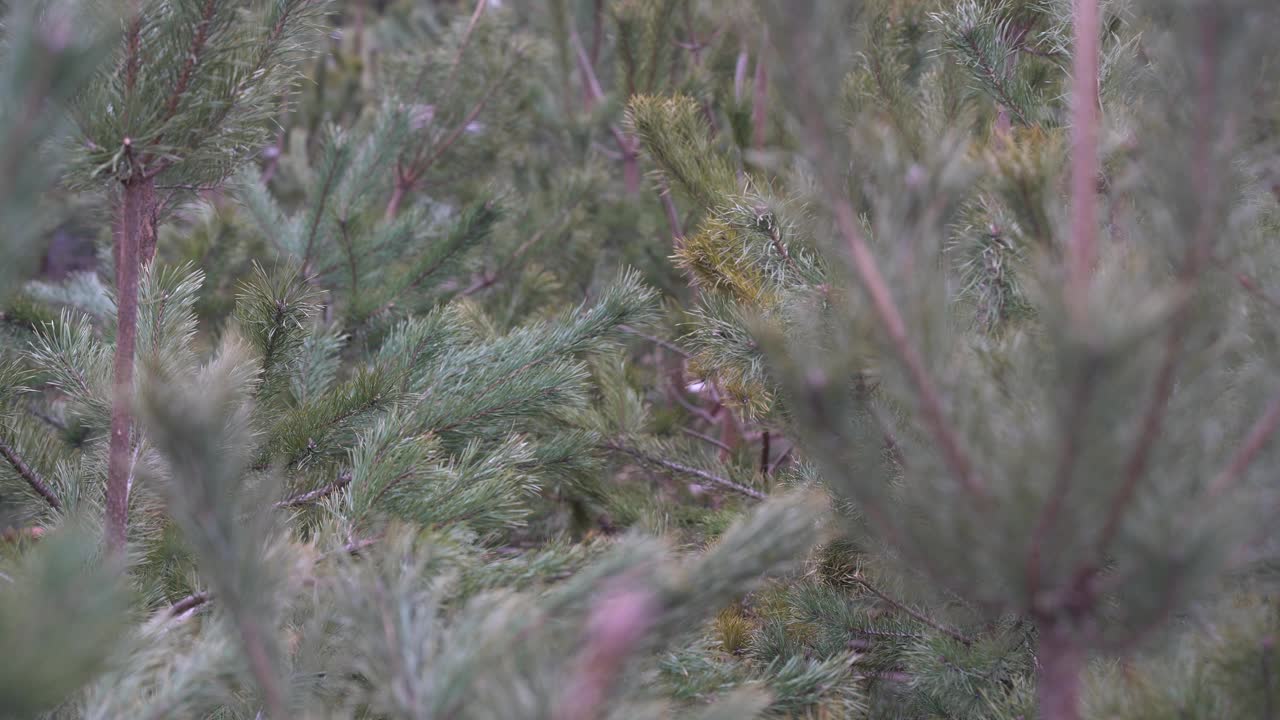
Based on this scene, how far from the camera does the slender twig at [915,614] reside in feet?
3.38

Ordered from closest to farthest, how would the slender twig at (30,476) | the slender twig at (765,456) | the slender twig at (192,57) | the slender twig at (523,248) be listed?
1. the slender twig at (192,57)
2. the slender twig at (30,476)
3. the slender twig at (765,456)
4. the slender twig at (523,248)

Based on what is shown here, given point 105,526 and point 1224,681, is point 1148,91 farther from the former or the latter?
point 105,526

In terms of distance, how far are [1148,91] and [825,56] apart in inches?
13.9

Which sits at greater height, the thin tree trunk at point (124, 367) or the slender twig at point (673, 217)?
the thin tree trunk at point (124, 367)

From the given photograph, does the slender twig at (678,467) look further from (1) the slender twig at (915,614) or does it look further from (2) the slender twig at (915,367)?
(2) the slender twig at (915,367)

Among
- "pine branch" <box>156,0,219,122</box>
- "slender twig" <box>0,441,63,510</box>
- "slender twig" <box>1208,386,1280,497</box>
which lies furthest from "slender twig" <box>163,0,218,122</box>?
"slender twig" <box>1208,386,1280,497</box>

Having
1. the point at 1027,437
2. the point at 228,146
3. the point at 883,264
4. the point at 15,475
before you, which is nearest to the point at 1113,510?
the point at 1027,437

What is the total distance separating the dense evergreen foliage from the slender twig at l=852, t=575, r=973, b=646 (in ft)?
0.05

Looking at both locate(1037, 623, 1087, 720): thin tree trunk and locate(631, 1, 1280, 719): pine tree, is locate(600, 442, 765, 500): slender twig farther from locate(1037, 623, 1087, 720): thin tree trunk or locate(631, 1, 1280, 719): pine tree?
locate(1037, 623, 1087, 720): thin tree trunk

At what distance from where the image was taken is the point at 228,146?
94 cm

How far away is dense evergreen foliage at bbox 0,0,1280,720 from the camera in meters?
0.47

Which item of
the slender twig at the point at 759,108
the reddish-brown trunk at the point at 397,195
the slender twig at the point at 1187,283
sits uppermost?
the slender twig at the point at 1187,283

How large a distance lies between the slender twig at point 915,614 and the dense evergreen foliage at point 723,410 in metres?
0.01

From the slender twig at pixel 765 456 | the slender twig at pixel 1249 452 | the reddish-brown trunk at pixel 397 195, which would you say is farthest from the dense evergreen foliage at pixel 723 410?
the reddish-brown trunk at pixel 397 195
